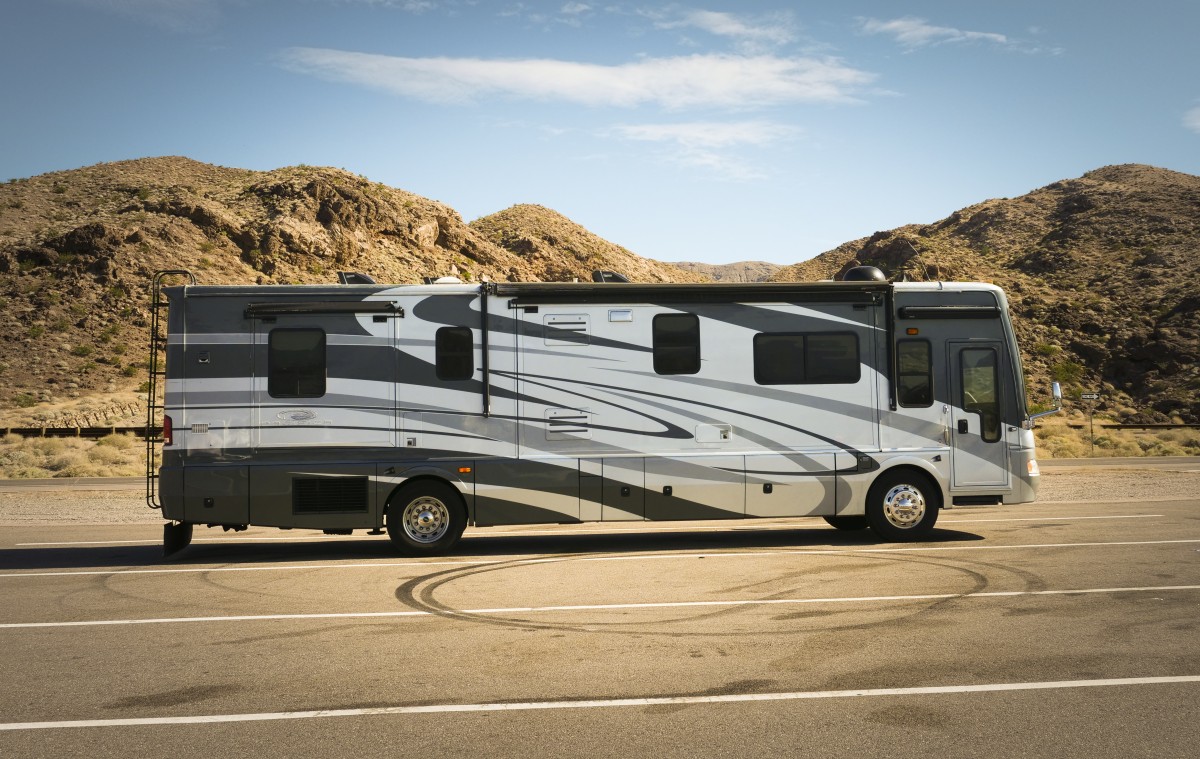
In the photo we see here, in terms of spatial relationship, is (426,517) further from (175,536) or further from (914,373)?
(914,373)

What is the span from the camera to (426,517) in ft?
41.1

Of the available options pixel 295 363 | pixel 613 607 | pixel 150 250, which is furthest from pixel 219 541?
pixel 150 250

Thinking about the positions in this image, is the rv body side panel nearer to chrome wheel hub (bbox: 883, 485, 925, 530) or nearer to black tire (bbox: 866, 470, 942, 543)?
black tire (bbox: 866, 470, 942, 543)

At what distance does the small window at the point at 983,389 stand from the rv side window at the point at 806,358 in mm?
1524

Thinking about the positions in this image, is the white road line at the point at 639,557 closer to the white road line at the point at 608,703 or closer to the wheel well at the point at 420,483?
the wheel well at the point at 420,483

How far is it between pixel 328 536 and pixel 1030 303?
62.0 metres

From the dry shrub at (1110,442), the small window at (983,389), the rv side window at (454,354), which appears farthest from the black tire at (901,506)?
the dry shrub at (1110,442)

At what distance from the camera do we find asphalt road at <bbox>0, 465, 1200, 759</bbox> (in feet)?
17.6

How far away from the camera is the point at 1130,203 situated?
260 feet

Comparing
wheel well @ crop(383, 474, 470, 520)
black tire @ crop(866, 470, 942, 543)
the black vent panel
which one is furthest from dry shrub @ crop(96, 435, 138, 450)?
black tire @ crop(866, 470, 942, 543)

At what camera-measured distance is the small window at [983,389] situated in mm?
13359

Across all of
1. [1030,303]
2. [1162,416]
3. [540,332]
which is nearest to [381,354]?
[540,332]

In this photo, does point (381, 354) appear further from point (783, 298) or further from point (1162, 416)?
Answer: point (1162, 416)

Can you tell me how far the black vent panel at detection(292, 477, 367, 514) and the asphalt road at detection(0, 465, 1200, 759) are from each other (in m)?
0.68
